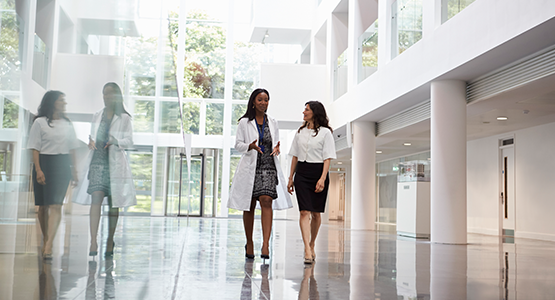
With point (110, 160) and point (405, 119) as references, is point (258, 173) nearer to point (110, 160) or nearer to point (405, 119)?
point (110, 160)

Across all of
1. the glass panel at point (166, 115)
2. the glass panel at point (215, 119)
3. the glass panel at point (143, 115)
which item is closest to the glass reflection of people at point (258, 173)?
the glass panel at point (166, 115)

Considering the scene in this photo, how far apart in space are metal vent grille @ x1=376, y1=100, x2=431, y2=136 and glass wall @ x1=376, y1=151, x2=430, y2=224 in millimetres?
7057

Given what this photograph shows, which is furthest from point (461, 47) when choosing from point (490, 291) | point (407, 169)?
point (490, 291)

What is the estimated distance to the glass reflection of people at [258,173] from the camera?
190 inches

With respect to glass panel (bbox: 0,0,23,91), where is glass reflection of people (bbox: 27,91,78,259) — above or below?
below

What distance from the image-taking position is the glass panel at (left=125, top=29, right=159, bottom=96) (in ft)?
7.19

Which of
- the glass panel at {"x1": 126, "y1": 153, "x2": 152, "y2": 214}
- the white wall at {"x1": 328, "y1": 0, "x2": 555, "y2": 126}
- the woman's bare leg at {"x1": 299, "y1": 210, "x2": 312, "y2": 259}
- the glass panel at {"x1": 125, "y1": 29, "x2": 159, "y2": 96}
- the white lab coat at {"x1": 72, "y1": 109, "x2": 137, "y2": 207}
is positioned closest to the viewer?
the white lab coat at {"x1": 72, "y1": 109, "x2": 137, "y2": 207}

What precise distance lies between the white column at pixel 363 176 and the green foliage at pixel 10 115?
14.3 m

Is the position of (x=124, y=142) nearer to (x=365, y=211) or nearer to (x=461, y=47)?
(x=461, y=47)

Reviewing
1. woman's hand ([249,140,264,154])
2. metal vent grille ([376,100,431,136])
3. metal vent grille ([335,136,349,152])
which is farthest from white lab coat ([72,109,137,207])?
metal vent grille ([335,136,349,152])

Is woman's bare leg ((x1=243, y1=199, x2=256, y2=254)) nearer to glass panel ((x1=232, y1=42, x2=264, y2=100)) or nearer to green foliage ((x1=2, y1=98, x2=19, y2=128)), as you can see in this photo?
green foliage ((x1=2, y1=98, x2=19, y2=128))

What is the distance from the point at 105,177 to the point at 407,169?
1163 centimetres

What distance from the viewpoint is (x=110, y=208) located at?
1.99m

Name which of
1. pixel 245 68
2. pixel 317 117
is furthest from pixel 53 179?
pixel 245 68
